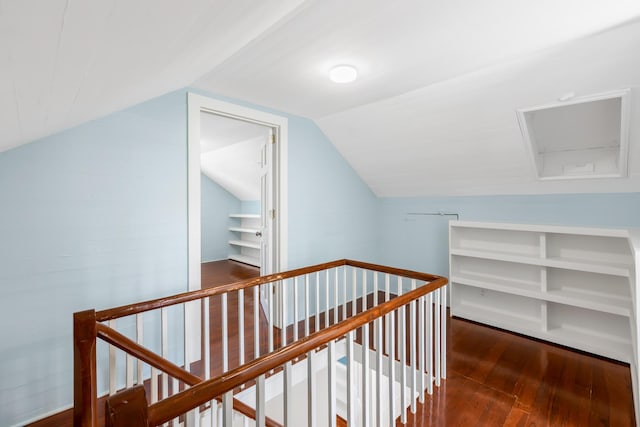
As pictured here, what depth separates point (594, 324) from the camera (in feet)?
8.59

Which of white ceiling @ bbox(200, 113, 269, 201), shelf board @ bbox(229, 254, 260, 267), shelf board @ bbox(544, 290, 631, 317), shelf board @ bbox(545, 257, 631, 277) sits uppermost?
white ceiling @ bbox(200, 113, 269, 201)

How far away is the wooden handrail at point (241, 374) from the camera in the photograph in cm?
74

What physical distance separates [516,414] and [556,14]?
217 centimetres

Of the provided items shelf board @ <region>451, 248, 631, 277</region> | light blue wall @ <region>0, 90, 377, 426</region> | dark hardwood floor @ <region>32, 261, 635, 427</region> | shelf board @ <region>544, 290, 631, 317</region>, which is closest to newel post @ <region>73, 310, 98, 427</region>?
light blue wall @ <region>0, 90, 377, 426</region>

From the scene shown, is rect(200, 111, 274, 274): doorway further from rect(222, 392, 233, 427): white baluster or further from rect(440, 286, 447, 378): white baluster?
rect(222, 392, 233, 427): white baluster

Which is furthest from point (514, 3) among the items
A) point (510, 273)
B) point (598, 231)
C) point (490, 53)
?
point (510, 273)

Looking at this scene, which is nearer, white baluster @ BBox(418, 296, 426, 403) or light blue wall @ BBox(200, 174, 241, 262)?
white baluster @ BBox(418, 296, 426, 403)

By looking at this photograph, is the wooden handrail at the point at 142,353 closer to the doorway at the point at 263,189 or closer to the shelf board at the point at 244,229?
the doorway at the point at 263,189

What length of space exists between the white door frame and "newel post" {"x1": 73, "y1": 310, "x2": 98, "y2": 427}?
3.75ft

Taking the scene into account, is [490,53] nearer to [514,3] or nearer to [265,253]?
[514,3]

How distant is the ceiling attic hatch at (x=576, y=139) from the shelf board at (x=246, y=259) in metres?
4.52

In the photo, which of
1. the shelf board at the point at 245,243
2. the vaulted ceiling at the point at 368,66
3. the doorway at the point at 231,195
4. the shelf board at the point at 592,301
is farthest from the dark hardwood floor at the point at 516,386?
the shelf board at the point at 245,243

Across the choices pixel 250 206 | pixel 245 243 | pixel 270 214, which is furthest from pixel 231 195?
pixel 270 214

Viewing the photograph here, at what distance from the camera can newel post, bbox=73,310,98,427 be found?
1081 mm
